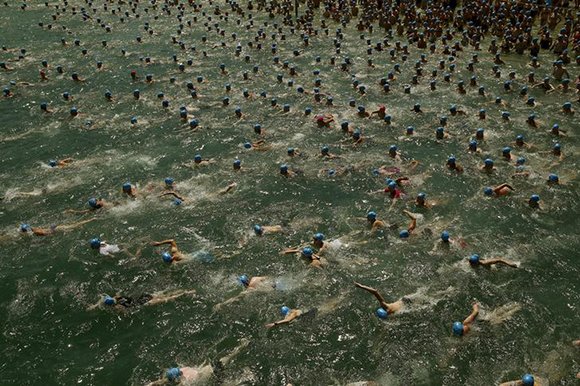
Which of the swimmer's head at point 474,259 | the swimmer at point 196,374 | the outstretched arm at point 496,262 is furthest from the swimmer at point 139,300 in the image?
the outstretched arm at point 496,262

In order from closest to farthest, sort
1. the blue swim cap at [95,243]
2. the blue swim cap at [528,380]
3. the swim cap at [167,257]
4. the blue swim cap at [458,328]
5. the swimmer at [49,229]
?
the blue swim cap at [528,380] → the blue swim cap at [458,328] → the swim cap at [167,257] → the blue swim cap at [95,243] → the swimmer at [49,229]

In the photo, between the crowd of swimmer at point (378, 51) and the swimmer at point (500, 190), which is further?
the swimmer at point (500, 190)

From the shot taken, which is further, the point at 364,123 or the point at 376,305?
the point at 364,123

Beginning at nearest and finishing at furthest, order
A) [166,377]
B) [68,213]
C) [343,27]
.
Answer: [166,377]
[68,213]
[343,27]

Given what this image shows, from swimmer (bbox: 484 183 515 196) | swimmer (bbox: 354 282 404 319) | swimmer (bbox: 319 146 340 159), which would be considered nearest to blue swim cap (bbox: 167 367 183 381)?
swimmer (bbox: 354 282 404 319)

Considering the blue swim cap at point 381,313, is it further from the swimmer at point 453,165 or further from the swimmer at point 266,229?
the swimmer at point 453,165

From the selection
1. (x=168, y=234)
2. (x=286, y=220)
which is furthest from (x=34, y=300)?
(x=286, y=220)

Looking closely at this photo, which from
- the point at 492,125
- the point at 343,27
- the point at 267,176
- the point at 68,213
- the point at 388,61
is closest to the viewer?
the point at 68,213

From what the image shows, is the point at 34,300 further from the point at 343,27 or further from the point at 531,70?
the point at 343,27
